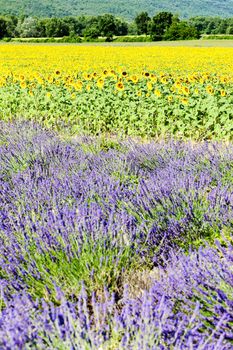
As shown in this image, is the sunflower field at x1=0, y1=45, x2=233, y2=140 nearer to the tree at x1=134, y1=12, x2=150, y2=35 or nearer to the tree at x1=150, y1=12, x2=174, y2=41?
the tree at x1=150, y1=12, x2=174, y2=41

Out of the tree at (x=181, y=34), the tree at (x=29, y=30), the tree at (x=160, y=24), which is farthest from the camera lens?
the tree at (x=29, y=30)

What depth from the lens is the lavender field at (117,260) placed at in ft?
5.84

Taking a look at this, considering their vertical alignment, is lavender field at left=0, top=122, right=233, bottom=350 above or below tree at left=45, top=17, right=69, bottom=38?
below

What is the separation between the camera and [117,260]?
2.42 m

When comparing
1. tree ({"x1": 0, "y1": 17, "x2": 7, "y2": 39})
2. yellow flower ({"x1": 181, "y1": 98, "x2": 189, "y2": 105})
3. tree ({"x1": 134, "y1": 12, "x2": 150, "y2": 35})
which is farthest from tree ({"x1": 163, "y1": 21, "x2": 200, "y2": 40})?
yellow flower ({"x1": 181, "y1": 98, "x2": 189, "y2": 105})

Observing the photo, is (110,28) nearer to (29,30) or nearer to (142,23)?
(142,23)

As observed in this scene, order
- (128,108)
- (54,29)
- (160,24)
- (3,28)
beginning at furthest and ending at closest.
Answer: (54,29) → (3,28) → (160,24) → (128,108)

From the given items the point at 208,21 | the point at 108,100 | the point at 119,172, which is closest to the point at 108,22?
the point at 208,21

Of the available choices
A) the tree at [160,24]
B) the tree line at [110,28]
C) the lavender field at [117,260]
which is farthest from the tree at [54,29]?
the lavender field at [117,260]

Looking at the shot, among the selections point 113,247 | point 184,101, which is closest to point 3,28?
point 184,101

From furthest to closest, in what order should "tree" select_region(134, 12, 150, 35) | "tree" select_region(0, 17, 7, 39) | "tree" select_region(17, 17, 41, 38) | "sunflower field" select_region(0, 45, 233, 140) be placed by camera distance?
"tree" select_region(134, 12, 150, 35) < "tree" select_region(17, 17, 41, 38) < "tree" select_region(0, 17, 7, 39) < "sunflower field" select_region(0, 45, 233, 140)

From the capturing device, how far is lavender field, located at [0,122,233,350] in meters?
1.78

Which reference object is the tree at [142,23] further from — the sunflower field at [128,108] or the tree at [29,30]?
the sunflower field at [128,108]

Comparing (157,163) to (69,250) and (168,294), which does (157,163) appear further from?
(168,294)
